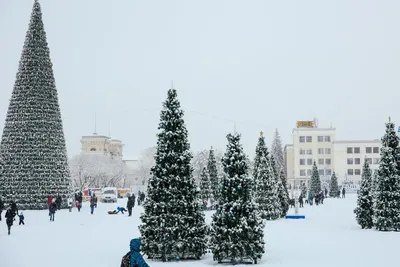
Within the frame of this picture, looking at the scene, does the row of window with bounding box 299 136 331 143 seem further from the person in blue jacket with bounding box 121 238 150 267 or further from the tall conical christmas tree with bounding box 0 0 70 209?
the person in blue jacket with bounding box 121 238 150 267

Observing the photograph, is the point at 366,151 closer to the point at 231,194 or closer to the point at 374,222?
the point at 374,222

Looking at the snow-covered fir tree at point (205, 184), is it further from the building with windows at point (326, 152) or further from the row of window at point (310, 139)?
the row of window at point (310, 139)

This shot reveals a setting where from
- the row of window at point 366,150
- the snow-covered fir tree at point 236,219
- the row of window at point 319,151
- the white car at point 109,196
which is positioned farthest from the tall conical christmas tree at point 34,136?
the row of window at point 366,150

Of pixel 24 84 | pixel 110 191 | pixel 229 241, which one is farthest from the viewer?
pixel 110 191

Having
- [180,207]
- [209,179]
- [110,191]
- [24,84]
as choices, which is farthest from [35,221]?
[110,191]

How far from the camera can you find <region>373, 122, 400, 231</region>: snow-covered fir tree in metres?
27.9

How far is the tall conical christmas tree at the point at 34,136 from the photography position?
136ft

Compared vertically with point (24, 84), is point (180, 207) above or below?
below

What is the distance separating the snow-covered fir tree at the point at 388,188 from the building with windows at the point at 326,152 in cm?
9117

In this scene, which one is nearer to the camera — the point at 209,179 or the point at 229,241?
the point at 229,241

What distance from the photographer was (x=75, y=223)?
32.0 metres

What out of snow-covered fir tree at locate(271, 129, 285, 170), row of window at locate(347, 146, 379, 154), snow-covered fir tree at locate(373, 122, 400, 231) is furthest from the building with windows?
snow-covered fir tree at locate(373, 122, 400, 231)

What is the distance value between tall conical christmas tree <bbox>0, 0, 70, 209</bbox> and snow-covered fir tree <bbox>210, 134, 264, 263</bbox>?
26.7 m

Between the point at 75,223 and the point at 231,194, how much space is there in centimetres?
1657
